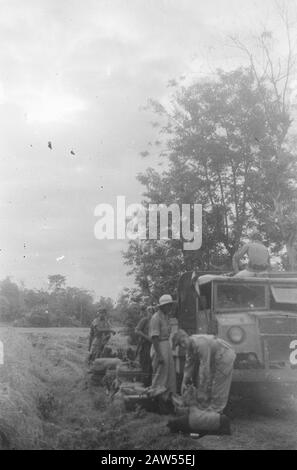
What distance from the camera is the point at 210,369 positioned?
8.33 meters

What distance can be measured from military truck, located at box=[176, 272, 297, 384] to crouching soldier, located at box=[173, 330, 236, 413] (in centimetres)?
74

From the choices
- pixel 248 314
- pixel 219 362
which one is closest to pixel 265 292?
pixel 248 314

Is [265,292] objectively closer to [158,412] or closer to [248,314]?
[248,314]

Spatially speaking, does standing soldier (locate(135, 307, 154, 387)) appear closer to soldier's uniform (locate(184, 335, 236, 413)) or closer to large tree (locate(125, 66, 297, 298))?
soldier's uniform (locate(184, 335, 236, 413))

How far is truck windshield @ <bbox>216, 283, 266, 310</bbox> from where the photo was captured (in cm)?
1028

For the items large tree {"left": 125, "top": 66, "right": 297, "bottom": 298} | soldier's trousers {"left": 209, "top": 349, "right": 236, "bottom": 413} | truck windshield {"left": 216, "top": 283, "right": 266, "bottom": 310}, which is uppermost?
large tree {"left": 125, "top": 66, "right": 297, "bottom": 298}

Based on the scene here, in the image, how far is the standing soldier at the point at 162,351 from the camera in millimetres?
10008

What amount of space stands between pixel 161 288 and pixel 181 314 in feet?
32.8

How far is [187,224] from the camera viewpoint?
73.3 feet

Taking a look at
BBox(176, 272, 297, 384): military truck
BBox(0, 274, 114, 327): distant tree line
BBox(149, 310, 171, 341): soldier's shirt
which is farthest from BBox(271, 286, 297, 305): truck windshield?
BBox(0, 274, 114, 327): distant tree line

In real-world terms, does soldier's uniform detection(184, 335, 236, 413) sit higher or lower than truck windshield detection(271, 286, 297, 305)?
lower

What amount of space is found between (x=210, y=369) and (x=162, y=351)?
193 centimetres

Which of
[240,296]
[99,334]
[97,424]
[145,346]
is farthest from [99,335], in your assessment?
[97,424]

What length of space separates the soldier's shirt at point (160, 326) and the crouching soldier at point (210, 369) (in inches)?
65.2
